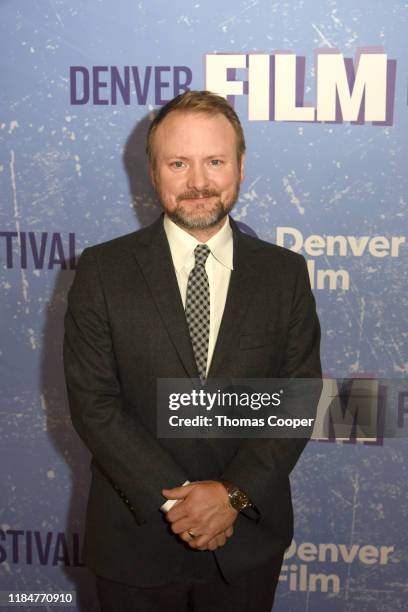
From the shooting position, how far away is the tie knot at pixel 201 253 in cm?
176

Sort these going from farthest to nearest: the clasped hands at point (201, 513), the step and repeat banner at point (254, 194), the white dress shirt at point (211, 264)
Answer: the step and repeat banner at point (254, 194), the white dress shirt at point (211, 264), the clasped hands at point (201, 513)

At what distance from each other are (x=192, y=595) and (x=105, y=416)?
20.2 inches

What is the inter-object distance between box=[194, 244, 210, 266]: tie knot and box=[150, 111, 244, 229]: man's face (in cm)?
6

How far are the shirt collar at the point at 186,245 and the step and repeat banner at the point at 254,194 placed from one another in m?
0.60

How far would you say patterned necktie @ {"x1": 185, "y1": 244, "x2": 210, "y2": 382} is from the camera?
5.65 ft

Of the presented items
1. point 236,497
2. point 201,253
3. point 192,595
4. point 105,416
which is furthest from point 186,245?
point 192,595

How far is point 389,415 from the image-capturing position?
248 cm

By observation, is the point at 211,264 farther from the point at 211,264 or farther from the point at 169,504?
the point at 169,504

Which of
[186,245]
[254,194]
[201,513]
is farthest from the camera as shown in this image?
[254,194]

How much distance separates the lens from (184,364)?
1674 mm

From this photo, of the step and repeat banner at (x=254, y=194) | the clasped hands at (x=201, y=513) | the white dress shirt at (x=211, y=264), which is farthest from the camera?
the step and repeat banner at (x=254, y=194)

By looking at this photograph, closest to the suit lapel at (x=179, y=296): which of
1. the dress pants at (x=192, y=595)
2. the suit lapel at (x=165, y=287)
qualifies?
the suit lapel at (x=165, y=287)

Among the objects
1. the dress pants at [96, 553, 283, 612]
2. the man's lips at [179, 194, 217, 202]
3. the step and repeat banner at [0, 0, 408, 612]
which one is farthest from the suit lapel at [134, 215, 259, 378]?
the step and repeat banner at [0, 0, 408, 612]

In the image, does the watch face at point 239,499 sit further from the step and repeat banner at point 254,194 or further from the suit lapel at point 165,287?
the step and repeat banner at point 254,194
